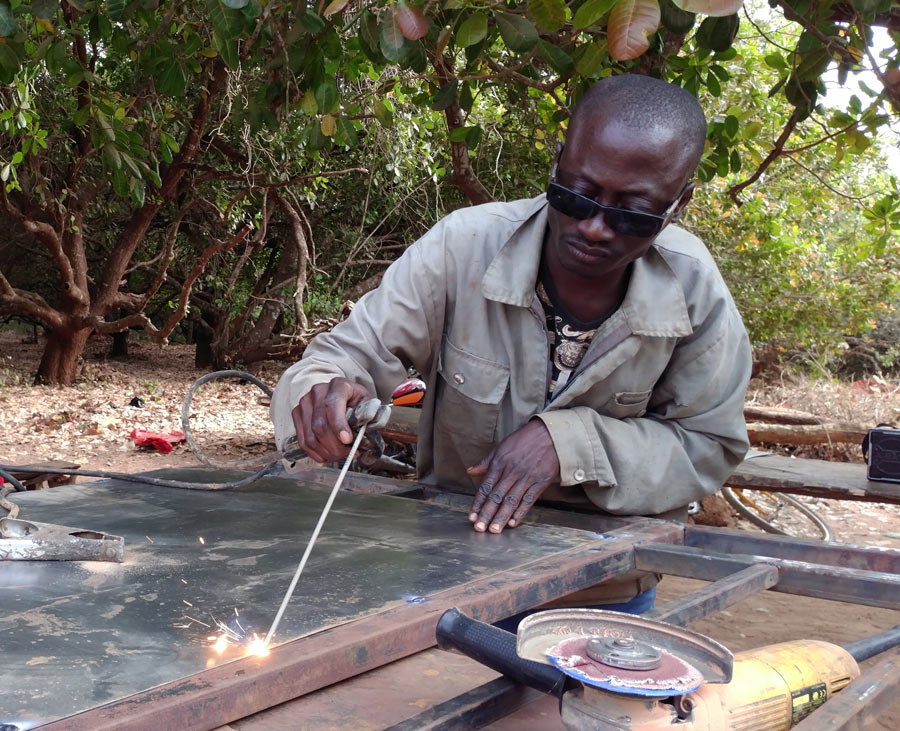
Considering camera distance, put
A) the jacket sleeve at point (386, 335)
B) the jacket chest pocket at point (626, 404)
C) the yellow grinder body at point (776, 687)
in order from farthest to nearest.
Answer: the jacket chest pocket at point (626, 404) < the jacket sleeve at point (386, 335) < the yellow grinder body at point (776, 687)

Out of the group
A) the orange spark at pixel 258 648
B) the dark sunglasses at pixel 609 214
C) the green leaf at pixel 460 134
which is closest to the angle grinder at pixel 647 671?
the orange spark at pixel 258 648

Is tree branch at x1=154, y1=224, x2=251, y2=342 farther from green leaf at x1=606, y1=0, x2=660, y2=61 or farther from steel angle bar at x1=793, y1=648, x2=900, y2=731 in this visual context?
steel angle bar at x1=793, y1=648, x2=900, y2=731

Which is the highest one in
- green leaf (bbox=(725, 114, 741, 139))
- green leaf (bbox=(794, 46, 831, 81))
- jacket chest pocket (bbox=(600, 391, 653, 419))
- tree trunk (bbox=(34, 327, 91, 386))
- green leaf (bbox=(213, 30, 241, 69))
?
green leaf (bbox=(794, 46, 831, 81))

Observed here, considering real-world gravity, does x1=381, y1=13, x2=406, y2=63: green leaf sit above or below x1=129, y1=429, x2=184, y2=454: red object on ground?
above

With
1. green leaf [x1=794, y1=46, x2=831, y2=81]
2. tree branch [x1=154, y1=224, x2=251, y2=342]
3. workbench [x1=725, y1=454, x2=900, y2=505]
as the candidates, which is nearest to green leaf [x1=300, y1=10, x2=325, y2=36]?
green leaf [x1=794, y1=46, x2=831, y2=81]

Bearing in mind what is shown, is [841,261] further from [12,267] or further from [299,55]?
[12,267]

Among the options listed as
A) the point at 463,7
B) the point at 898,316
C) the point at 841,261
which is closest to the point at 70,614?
the point at 463,7

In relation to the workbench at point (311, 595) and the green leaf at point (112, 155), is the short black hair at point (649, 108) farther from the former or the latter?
the green leaf at point (112, 155)

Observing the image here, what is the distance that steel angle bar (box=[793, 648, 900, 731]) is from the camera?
37.0 inches

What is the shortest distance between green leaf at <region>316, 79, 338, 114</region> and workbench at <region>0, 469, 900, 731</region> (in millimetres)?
1319

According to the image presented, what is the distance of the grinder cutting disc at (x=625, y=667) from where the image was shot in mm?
828

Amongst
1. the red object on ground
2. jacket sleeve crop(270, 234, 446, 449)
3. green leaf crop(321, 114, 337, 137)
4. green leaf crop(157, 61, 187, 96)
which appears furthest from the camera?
the red object on ground

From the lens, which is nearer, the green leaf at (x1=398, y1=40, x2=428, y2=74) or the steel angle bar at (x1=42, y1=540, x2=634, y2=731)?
the steel angle bar at (x1=42, y1=540, x2=634, y2=731)

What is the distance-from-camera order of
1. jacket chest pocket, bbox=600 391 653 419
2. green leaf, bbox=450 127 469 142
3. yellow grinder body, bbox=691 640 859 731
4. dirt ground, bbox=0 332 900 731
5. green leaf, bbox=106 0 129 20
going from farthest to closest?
dirt ground, bbox=0 332 900 731
green leaf, bbox=450 127 469 142
green leaf, bbox=106 0 129 20
jacket chest pocket, bbox=600 391 653 419
yellow grinder body, bbox=691 640 859 731
